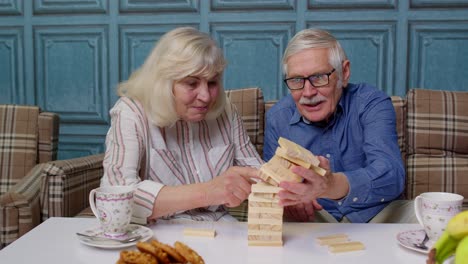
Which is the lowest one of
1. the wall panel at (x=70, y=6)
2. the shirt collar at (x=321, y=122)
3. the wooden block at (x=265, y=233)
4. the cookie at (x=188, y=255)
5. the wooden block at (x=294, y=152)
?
the wooden block at (x=265, y=233)

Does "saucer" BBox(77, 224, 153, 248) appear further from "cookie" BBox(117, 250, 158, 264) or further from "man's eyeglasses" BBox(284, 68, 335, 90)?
"man's eyeglasses" BBox(284, 68, 335, 90)

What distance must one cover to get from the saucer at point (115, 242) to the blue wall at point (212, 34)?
186 cm

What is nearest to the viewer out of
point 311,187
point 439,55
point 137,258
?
point 137,258

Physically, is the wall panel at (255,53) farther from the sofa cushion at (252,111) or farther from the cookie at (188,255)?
the cookie at (188,255)

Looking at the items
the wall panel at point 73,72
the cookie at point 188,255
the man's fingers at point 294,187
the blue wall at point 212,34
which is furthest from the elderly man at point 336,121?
the wall panel at point 73,72

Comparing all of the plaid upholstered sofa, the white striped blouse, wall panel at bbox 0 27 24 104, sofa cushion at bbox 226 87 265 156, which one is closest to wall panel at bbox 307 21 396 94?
the plaid upholstered sofa

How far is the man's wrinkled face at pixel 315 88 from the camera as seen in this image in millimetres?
1746

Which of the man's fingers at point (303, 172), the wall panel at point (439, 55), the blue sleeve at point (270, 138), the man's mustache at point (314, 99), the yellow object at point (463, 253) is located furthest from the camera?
the wall panel at point (439, 55)

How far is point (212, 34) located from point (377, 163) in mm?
1672

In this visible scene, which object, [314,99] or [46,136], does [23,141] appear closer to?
[46,136]

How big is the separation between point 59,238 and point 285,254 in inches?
19.5

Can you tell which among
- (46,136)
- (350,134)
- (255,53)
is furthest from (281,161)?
(255,53)

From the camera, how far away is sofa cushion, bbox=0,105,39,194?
2.50m

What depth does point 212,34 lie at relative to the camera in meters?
2.97
